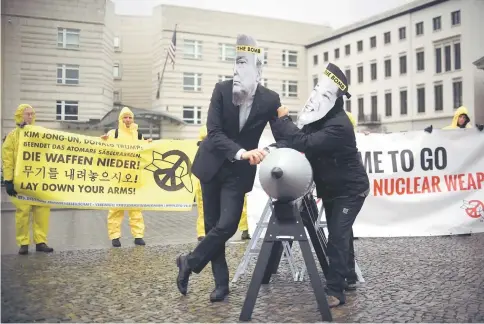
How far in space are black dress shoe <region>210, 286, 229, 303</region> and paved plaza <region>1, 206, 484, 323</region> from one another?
66mm

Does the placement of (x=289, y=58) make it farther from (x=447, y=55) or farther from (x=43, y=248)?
(x=43, y=248)

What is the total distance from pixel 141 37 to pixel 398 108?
79.4 feet

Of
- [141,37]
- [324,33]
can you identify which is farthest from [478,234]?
[324,33]

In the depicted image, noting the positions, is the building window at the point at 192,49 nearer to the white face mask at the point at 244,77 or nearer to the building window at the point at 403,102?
the building window at the point at 403,102

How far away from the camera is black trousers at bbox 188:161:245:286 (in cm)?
429

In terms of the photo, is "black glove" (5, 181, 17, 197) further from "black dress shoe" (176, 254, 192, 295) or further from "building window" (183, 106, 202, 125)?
"building window" (183, 106, 202, 125)

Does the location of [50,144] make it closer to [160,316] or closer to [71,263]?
[71,263]

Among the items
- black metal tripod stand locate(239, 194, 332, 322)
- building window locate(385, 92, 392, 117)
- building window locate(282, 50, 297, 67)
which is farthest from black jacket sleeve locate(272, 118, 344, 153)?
building window locate(385, 92, 392, 117)

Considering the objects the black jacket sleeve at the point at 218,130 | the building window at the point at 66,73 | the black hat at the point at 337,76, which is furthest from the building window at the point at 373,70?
the black jacket sleeve at the point at 218,130

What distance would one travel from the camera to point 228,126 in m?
4.37

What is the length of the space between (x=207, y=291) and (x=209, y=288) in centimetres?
→ 13

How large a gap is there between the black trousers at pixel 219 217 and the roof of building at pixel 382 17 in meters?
15.4

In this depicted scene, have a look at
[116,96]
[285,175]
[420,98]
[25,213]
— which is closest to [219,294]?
[285,175]

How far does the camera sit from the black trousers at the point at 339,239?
4.20m
